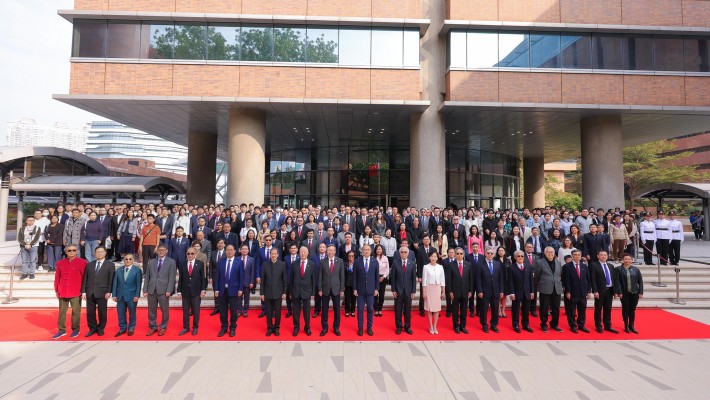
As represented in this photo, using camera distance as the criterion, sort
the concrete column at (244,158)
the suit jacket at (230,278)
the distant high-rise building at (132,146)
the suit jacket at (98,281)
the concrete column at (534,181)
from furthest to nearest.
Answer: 1. the distant high-rise building at (132,146)
2. the concrete column at (534,181)
3. the concrete column at (244,158)
4. the suit jacket at (230,278)
5. the suit jacket at (98,281)

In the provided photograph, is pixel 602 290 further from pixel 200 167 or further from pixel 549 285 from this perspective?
pixel 200 167

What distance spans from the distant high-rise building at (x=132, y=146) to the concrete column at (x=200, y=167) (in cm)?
11537

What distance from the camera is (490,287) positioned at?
7969mm

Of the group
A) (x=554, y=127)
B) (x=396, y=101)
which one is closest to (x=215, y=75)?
(x=396, y=101)

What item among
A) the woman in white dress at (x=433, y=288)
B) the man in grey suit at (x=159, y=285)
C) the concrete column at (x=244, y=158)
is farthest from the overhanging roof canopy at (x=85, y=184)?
the woman in white dress at (x=433, y=288)

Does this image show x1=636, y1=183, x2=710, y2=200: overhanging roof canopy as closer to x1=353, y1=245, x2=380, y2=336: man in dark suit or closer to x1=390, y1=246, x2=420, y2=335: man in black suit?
x1=390, y1=246, x2=420, y2=335: man in black suit

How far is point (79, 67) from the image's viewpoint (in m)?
15.5

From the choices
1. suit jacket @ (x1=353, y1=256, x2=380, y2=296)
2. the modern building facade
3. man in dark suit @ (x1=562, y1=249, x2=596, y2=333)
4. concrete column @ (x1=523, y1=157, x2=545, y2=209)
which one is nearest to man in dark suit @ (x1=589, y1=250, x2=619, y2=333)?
man in dark suit @ (x1=562, y1=249, x2=596, y2=333)

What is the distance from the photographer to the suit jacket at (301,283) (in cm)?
761

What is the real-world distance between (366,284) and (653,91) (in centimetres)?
1810

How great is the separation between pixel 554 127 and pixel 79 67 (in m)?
24.8

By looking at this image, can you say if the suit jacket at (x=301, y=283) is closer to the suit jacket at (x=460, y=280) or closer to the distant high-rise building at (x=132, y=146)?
the suit jacket at (x=460, y=280)

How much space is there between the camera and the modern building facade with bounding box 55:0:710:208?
15.8m

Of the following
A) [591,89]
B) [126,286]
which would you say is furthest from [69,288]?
[591,89]
